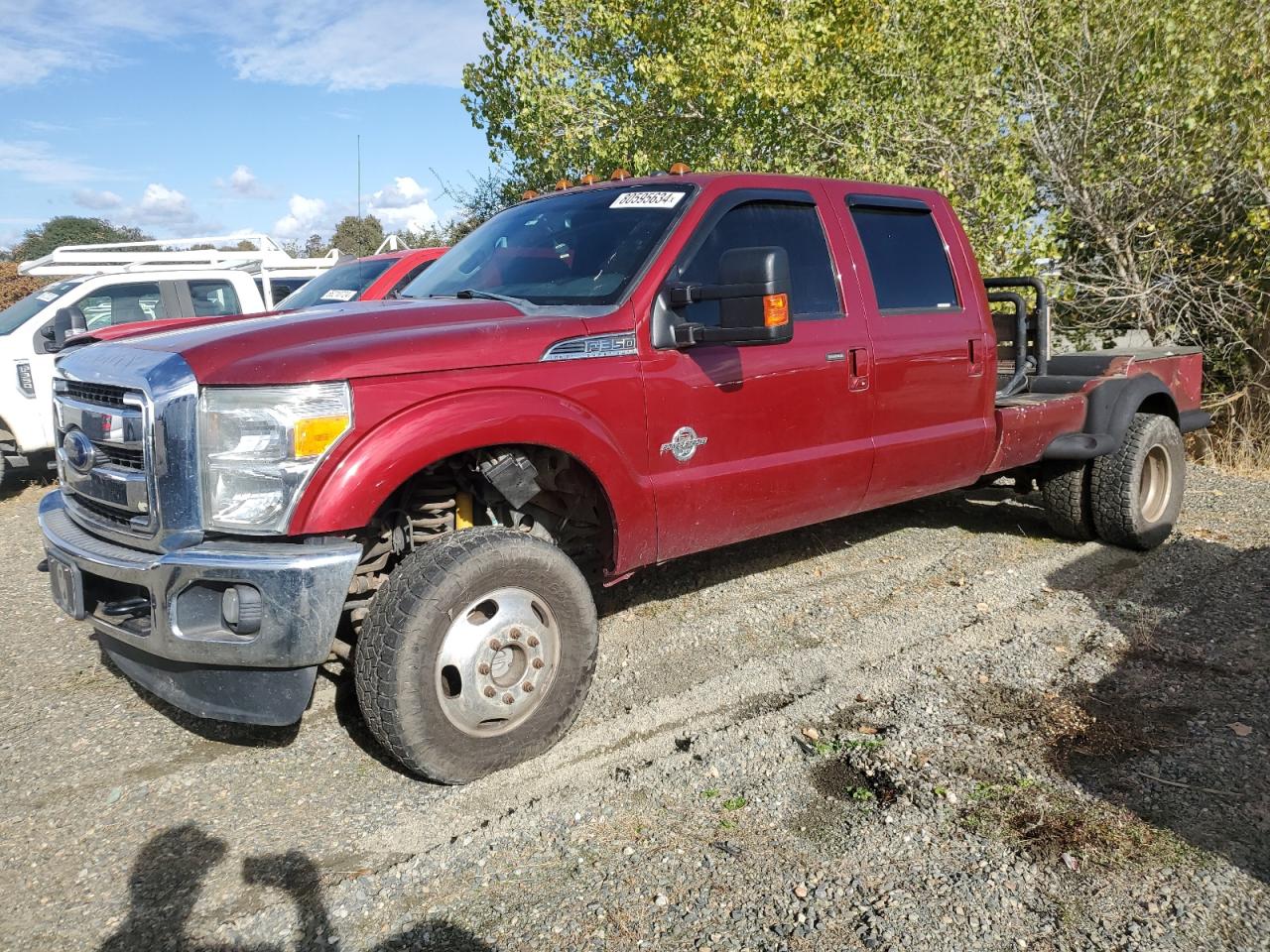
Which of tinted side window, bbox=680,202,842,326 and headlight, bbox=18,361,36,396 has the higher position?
tinted side window, bbox=680,202,842,326

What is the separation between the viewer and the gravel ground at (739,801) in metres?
2.54

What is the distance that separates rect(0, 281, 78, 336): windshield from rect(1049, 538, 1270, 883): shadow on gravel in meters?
9.32

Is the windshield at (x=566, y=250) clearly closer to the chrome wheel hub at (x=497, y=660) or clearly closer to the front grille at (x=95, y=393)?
the chrome wheel hub at (x=497, y=660)

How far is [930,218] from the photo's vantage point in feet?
16.9

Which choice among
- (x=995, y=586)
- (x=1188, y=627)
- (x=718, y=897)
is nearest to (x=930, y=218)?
(x=995, y=586)

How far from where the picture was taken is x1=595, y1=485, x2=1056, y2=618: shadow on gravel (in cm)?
531

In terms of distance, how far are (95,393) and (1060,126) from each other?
396 inches

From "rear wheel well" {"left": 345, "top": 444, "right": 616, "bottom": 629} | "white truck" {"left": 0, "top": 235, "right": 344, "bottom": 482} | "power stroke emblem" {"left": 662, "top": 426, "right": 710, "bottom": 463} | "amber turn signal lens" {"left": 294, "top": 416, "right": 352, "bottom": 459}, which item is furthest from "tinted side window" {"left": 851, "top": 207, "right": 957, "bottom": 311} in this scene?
"white truck" {"left": 0, "top": 235, "right": 344, "bottom": 482}

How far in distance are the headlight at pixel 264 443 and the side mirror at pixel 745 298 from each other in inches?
55.5

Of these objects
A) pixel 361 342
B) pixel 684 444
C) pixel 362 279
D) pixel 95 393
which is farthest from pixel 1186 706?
pixel 362 279

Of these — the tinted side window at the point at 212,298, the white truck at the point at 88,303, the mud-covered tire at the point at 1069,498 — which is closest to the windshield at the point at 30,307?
the white truck at the point at 88,303

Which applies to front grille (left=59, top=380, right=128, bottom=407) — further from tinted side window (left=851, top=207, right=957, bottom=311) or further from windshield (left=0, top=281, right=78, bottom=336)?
windshield (left=0, top=281, right=78, bottom=336)

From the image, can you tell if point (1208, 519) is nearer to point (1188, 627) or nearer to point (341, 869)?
point (1188, 627)

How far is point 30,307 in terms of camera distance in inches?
374
